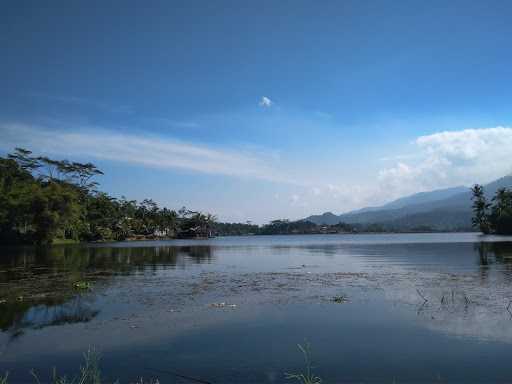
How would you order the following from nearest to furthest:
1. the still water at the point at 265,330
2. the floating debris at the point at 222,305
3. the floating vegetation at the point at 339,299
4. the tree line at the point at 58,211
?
the still water at the point at 265,330 < the floating debris at the point at 222,305 < the floating vegetation at the point at 339,299 < the tree line at the point at 58,211

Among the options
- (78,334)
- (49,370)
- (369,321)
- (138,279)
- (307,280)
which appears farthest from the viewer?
(138,279)

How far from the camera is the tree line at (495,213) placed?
360ft

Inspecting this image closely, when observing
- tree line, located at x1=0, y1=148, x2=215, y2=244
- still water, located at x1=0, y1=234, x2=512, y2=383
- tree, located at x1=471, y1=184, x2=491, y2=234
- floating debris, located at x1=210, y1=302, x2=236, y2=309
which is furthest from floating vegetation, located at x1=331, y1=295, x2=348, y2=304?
tree, located at x1=471, y1=184, x2=491, y2=234

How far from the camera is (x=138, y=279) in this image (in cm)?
2770

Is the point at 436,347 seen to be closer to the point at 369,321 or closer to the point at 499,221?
the point at 369,321

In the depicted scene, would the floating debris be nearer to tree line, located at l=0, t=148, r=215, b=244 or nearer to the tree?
tree line, located at l=0, t=148, r=215, b=244

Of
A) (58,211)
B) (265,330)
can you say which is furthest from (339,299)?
(58,211)

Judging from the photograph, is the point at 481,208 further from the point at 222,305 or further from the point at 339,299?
the point at 222,305

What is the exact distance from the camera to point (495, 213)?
4540 inches

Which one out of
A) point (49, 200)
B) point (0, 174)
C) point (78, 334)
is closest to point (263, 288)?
point (78, 334)

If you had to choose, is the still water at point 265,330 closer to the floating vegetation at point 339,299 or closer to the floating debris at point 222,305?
the floating debris at point 222,305

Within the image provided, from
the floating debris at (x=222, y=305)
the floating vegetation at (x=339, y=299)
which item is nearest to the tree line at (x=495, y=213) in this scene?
the floating vegetation at (x=339, y=299)

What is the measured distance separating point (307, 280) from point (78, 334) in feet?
51.8

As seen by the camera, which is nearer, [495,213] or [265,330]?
[265,330]
